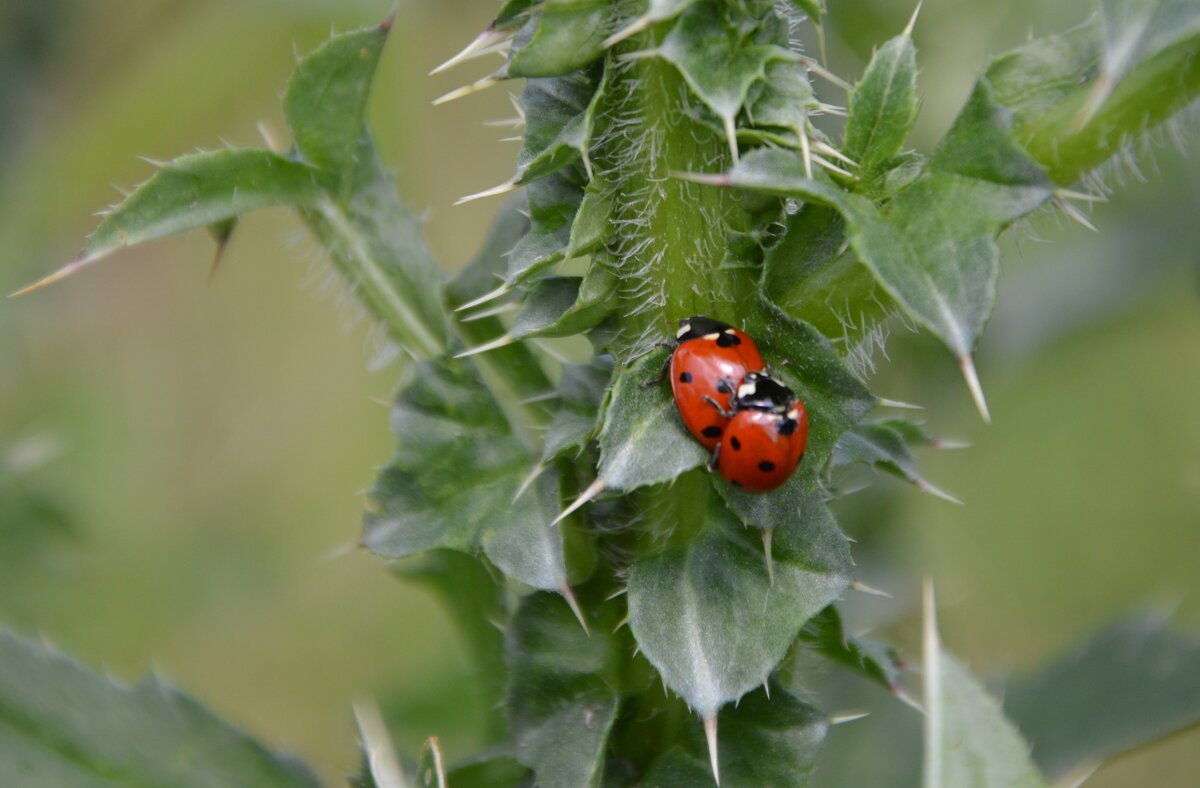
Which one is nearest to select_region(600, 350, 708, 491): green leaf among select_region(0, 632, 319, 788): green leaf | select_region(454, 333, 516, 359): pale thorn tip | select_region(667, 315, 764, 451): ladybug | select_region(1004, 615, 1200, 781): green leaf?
select_region(667, 315, 764, 451): ladybug

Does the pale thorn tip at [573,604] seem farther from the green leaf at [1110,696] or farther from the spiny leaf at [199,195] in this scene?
the green leaf at [1110,696]

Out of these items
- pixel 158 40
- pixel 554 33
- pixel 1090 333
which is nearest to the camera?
pixel 554 33

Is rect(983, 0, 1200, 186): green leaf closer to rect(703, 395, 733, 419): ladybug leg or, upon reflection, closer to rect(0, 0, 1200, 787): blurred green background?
rect(703, 395, 733, 419): ladybug leg

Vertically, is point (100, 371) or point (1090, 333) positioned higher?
point (100, 371)

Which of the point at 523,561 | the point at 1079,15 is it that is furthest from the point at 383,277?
the point at 1079,15

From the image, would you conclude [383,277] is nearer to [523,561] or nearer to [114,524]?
[523,561]

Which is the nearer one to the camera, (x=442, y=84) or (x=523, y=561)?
(x=523, y=561)
